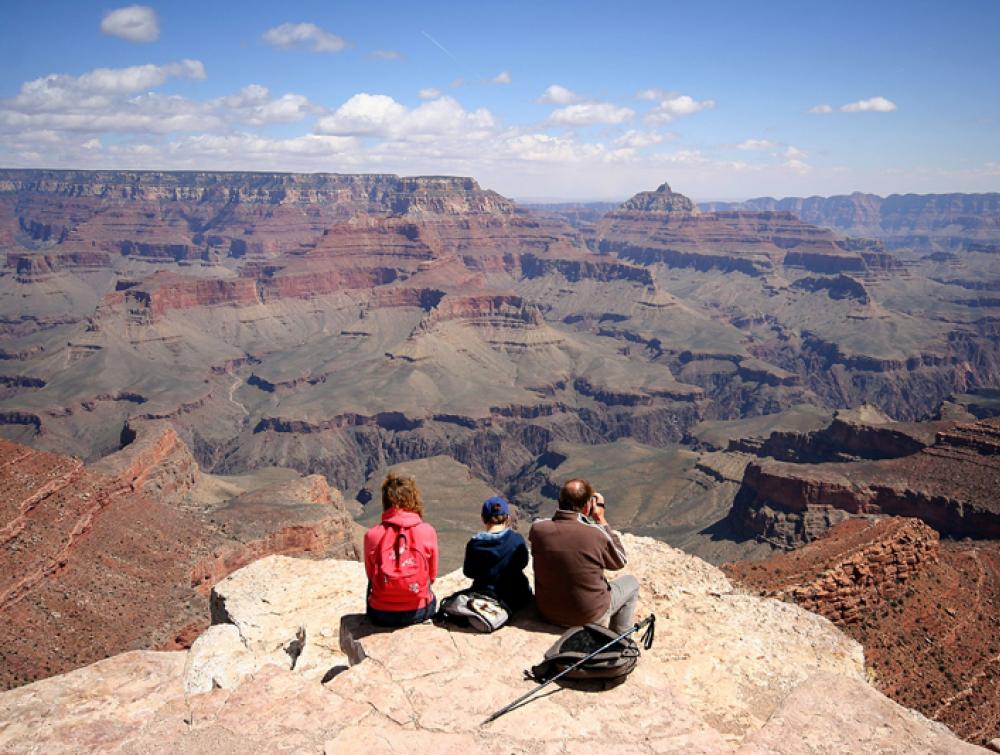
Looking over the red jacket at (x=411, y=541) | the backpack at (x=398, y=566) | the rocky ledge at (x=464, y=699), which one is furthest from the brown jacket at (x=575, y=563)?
the backpack at (x=398, y=566)

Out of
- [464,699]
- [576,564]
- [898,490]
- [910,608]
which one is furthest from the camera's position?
[898,490]

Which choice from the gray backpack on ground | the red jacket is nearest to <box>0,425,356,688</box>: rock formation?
the red jacket

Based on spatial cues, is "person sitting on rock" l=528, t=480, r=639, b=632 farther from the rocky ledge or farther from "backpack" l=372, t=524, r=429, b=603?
"backpack" l=372, t=524, r=429, b=603

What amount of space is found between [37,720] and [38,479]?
116 ft

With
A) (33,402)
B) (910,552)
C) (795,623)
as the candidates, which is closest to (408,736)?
(795,623)

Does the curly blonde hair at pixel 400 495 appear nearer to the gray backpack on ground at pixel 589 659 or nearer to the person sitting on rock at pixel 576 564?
the person sitting on rock at pixel 576 564

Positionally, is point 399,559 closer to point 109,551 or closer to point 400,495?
point 400,495

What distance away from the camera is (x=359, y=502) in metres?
122

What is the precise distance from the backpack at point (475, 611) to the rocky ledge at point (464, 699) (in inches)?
9.0

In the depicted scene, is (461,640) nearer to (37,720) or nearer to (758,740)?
(758,740)

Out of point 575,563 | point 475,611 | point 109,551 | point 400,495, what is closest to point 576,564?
point 575,563

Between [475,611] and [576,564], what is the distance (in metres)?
2.10

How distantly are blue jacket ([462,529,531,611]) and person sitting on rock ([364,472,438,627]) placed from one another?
912mm

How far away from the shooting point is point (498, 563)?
1303 centimetres
